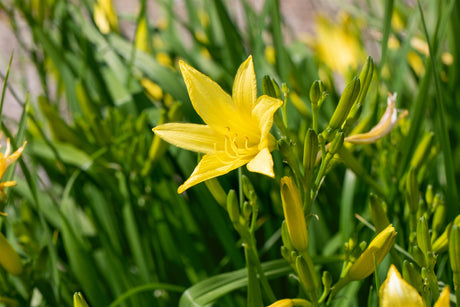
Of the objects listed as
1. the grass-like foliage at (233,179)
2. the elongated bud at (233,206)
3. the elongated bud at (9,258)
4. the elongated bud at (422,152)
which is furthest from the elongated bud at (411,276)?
the elongated bud at (9,258)

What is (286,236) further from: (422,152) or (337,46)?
(337,46)

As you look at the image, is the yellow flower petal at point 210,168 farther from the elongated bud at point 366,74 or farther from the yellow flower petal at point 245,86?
the elongated bud at point 366,74

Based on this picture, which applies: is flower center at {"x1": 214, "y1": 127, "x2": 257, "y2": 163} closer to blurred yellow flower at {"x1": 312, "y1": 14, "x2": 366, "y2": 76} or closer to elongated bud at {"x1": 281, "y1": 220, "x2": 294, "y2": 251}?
elongated bud at {"x1": 281, "y1": 220, "x2": 294, "y2": 251}

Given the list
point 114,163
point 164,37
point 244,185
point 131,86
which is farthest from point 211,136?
point 164,37

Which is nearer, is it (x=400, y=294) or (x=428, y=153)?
(x=400, y=294)

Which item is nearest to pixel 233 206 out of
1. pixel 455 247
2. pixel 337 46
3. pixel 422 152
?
pixel 455 247

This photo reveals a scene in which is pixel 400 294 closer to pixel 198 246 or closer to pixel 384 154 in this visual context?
pixel 384 154
